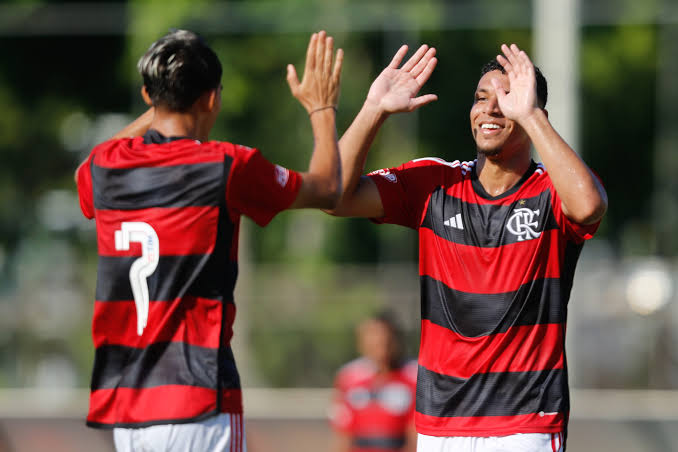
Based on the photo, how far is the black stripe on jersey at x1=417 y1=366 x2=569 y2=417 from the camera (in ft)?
14.1

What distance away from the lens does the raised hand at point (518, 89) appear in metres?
4.29

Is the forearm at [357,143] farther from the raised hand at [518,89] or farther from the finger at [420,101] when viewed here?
the raised hand at [518,89]

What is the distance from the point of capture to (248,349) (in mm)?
15312

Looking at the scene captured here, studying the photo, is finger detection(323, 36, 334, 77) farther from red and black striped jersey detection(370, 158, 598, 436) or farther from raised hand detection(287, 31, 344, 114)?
red and black striped jersey detection(370, 158, 598, 436)

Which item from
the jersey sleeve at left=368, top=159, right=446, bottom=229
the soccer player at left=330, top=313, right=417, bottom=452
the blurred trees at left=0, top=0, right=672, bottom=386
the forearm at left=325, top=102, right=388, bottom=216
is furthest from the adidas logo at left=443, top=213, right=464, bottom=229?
the blurred trees at left=0, top=0, right=672, bottom=386

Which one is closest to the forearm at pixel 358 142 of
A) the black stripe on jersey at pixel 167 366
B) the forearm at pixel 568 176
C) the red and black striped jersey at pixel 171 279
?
the forearm at pixel 568 176

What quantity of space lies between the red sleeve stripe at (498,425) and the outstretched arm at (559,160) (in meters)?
0.80

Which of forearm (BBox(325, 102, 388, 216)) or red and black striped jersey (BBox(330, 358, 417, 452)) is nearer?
forearm (BBox(325, 102, 388, 216))

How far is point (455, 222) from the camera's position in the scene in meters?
4.55

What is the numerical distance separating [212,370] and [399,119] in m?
14.2

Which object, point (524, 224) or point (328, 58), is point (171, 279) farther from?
point (524, 224)

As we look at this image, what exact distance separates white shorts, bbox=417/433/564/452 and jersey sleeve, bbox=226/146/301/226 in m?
1.27

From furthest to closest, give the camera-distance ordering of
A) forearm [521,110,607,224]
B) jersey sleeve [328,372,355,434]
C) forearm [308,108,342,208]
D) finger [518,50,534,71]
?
jersey sleeve [328,372,355,434]
finger [518,50,534,71]
forearm [521,110,607,224]
forearm [308,108,342,208]

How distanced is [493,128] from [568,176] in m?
0.48
